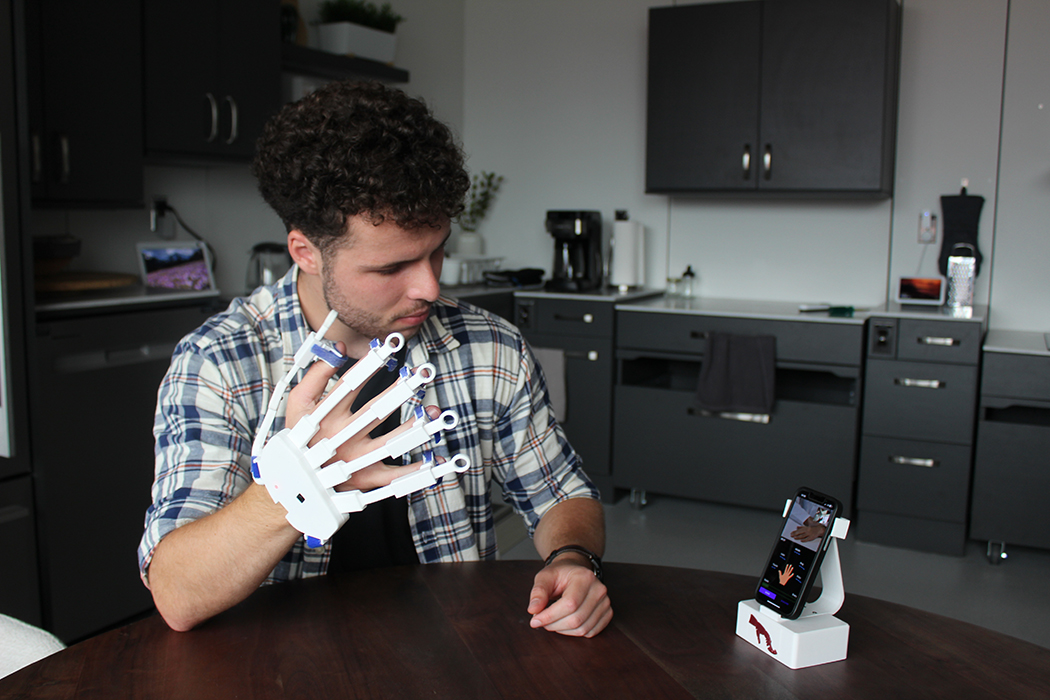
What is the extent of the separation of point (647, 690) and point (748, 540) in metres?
2.69

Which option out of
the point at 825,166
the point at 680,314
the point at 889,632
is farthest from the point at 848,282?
the point at 889,632

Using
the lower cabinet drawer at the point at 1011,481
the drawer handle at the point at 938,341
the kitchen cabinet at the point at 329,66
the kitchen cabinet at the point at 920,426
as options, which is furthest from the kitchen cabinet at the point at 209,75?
the lower cabinet drawer at the point at 1011,481

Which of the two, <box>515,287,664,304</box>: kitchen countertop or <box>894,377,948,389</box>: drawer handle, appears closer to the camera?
<box>894,377,948,389</box>: drawer handle

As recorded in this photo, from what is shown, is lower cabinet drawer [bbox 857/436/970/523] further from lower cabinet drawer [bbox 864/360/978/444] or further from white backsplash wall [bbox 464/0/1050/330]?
white backsplash wall [bbox 464/0/1050/330]

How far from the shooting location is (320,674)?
922 mm

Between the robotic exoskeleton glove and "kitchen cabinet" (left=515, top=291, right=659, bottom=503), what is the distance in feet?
9.69

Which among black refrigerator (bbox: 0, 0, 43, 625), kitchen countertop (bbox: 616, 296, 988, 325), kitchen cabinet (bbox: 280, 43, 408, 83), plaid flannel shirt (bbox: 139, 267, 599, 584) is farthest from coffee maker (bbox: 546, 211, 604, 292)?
plaid flannel shirt (bbox: 139, 267, 599, 584)

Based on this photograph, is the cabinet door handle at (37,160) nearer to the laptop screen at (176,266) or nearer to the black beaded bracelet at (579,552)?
the laptop screen at (176,266)

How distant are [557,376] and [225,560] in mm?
2912

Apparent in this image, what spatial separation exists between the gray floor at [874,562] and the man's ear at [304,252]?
2.06 m

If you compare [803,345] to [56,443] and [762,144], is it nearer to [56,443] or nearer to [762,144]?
[762,144]

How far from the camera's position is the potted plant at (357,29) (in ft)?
12.3

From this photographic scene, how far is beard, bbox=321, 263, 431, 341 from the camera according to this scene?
1268 mm

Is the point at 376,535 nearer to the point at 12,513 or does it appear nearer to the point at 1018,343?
the point at 12,513
